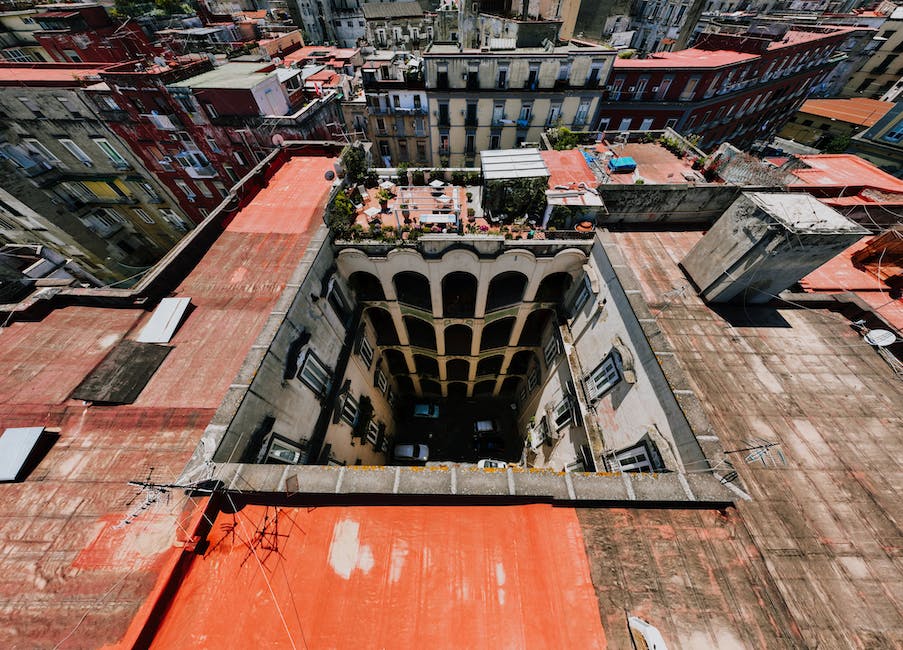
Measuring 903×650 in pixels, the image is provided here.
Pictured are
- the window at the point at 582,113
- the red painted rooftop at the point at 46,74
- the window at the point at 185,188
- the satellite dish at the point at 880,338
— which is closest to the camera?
the satellite dish at the point at 880,338

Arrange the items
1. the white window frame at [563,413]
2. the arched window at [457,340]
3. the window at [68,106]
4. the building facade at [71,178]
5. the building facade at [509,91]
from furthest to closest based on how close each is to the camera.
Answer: the building facade at [509,91] → the building facade at [71,178] → the window at [68,106] → the arched window at [457,340] → the white window frame at [563,413]

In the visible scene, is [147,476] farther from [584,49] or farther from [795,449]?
[584,49]

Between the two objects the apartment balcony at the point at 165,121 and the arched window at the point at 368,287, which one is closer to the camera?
the arched window at the point at 368,287

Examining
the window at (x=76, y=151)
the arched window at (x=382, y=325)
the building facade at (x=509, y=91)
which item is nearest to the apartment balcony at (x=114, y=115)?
the window at (x=76, y=151)

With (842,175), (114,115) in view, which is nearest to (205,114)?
(114,115)

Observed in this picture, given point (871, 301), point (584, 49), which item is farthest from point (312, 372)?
point (584, 49)

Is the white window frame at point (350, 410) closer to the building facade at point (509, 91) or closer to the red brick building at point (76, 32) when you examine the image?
the building facade at point (509, 91)

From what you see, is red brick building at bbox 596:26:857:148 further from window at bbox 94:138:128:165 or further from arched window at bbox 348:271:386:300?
window at bbox 94:138:128:165
